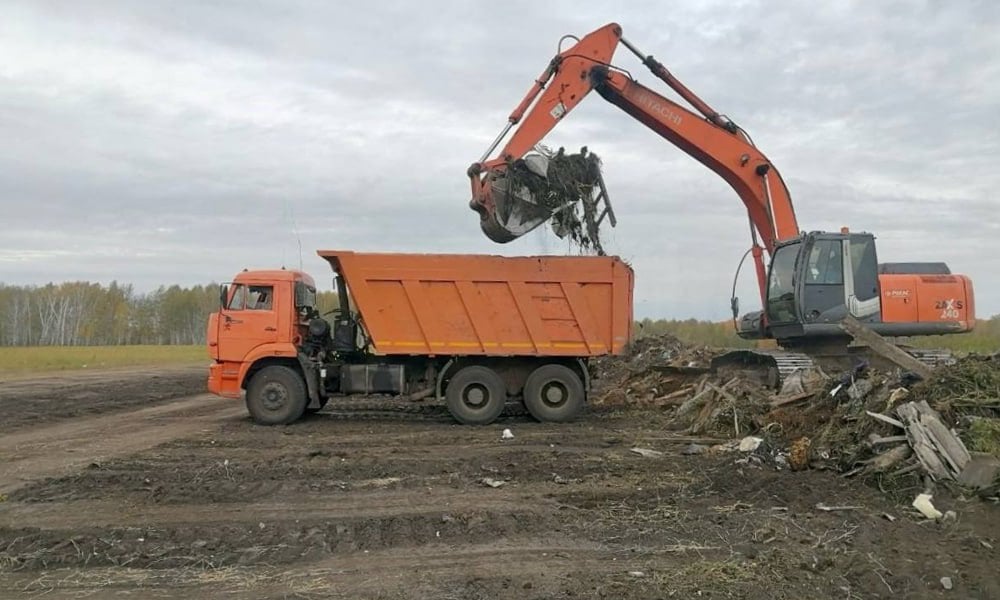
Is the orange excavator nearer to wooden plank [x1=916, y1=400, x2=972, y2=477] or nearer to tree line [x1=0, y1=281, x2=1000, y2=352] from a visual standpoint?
wooden plank [x1=916, y1=400, x2=972, y2=477]

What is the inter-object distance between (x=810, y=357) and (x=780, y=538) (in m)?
7.81

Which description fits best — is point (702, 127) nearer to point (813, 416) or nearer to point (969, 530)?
point (813, 416)

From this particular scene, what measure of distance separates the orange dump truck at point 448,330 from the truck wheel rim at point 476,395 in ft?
0.06

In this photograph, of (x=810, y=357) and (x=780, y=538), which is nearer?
(x=780, y=538)

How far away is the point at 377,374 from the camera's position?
13.5 m

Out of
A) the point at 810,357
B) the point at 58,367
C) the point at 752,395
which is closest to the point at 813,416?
the point at 752,395

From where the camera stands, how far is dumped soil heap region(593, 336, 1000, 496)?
24.0ft

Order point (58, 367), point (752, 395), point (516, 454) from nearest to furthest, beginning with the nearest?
point (516, 454)
point (752, 395)
point (58, 367)

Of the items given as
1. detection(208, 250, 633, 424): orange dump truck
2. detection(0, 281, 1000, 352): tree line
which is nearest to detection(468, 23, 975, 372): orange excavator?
detection(208, 250, 633, 424): orange dump truck

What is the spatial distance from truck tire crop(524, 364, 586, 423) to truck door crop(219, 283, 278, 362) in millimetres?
4533

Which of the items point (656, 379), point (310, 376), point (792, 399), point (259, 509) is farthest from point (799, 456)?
point (310, 376)

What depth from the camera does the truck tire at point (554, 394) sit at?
529 inches

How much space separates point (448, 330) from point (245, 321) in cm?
351

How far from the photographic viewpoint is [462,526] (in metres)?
6.53
